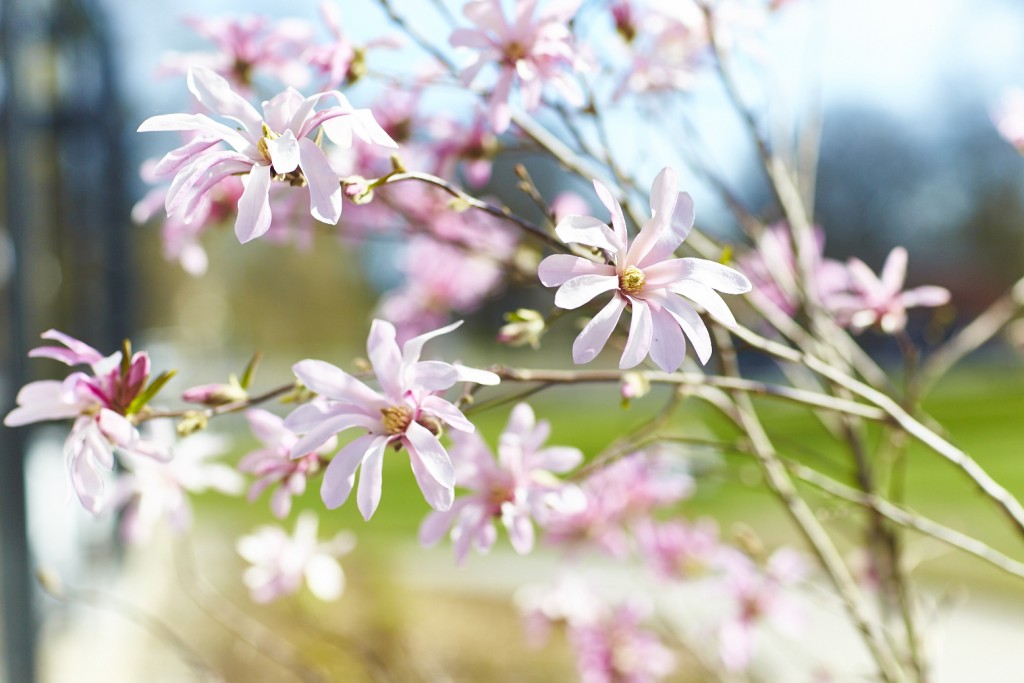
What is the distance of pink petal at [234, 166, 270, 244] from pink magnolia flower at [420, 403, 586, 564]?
0.22m

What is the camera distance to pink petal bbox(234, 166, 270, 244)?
50cm

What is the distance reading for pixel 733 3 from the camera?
939 mm

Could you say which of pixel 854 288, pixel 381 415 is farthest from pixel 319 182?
pixel 854 288

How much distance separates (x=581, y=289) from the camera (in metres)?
0.49

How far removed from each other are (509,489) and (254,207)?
0.28m

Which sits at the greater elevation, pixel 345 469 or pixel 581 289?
pixel 581 289

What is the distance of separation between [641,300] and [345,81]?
40cm

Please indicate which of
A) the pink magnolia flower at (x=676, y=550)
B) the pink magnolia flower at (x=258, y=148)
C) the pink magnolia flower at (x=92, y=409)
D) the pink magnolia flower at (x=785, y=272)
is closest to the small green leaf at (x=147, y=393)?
the pink magnolia flower at (x=92, y=409)

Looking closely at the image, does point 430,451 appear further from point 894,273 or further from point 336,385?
point 894,273

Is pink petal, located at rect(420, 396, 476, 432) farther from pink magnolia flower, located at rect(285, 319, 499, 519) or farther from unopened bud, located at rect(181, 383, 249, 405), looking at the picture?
unopened bud, located at rect(181, 383, 249, 405)

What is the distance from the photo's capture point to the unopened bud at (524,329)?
618 millimetres

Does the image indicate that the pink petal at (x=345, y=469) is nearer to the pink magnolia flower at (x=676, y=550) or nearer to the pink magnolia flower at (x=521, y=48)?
the pink magnolia flower at (x=521, y=48)

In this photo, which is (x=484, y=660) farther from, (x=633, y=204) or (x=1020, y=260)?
(x=1020, y=260)

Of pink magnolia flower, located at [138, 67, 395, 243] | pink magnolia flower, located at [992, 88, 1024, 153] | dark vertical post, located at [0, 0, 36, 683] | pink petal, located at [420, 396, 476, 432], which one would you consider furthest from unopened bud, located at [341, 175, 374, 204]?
dark vertical post, located at [0, 0, 36, 683]
